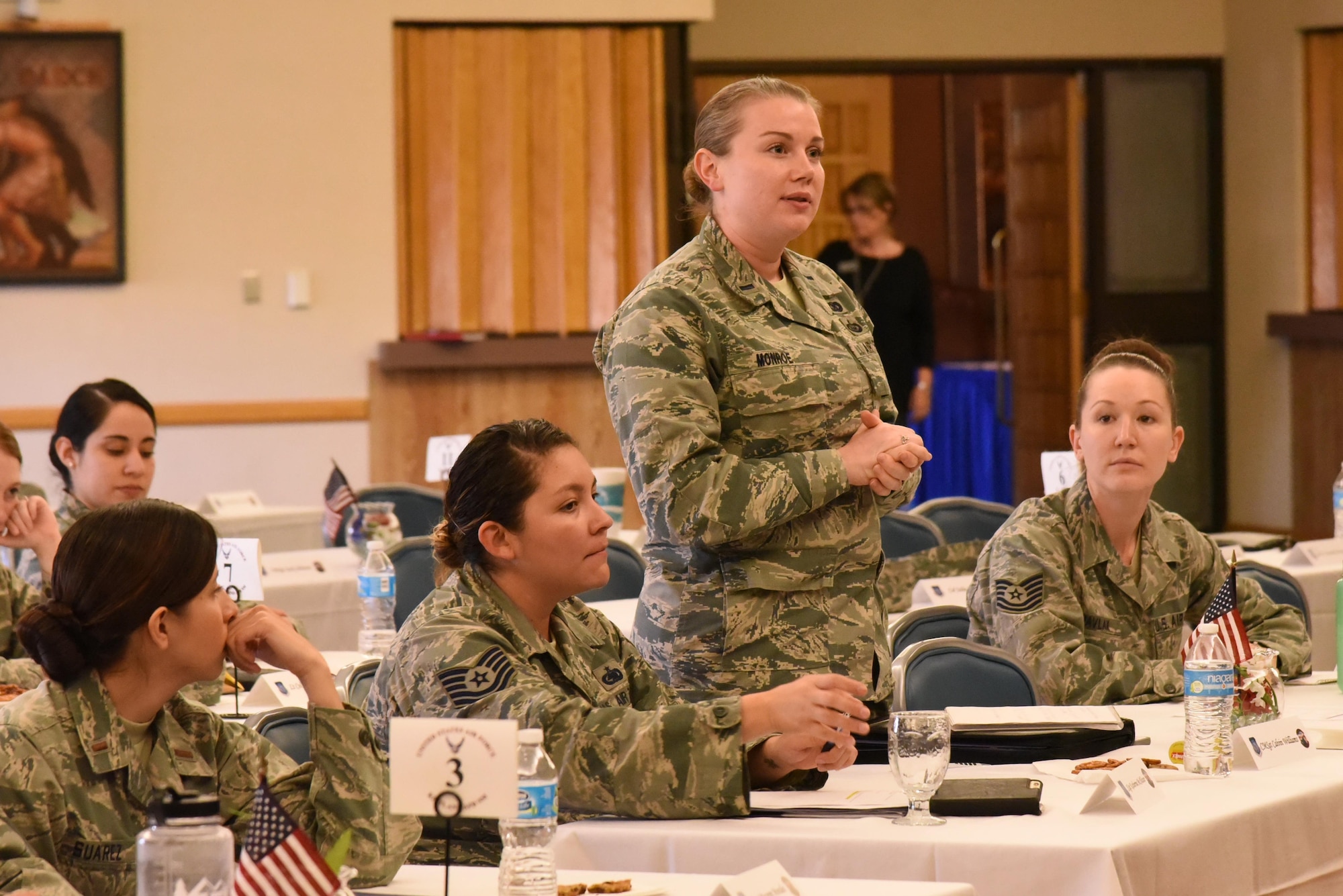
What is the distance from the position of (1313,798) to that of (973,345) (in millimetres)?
9592

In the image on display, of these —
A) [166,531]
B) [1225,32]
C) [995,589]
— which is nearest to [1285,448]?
[1225,32]

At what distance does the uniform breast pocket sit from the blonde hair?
0.33 m

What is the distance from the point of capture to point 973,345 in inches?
463

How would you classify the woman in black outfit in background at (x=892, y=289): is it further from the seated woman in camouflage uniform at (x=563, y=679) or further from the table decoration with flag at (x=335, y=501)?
the seated woman in camouflage uniform at (x=563, y=679)

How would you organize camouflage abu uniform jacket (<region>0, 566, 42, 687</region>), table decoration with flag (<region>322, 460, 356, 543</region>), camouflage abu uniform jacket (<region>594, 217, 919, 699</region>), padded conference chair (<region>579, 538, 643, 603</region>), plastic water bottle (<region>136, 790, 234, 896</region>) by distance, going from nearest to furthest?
1. plastic water bottle (<region>136, 790, 234, 896</region>)
2. camouflage abu uniform jacket (<region>594, 217, 919, 699</region>)
3. camouflage abu uniform jacket (<region>0, 566, 42, 687</region>)
4. padded conference chair (<region>579, 538, 643, 603</region>)
5. table decoration with flag (<region>322, 460, 356, 543</region>)

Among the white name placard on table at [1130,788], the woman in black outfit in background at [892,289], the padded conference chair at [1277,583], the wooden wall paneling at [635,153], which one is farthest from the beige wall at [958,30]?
the white name placard on table at [1130,788]

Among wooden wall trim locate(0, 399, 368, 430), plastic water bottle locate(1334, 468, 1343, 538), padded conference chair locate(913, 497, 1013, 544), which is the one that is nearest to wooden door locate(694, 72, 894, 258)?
wooden wall trim locate(0, 399, 368, 430)

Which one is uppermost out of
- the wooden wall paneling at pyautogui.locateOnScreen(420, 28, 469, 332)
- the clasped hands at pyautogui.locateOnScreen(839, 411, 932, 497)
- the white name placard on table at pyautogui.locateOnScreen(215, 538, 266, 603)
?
the wooden wall paneling at pyautogui.locateOnScreen(420, 28, 469, 332)

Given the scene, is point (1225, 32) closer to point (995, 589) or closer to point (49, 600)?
point (995, 589)

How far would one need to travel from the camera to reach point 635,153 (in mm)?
8023

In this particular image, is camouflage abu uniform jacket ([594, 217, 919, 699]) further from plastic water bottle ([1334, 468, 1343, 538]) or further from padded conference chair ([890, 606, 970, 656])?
plastic water bottle ([1334, 468, 1343, 538])

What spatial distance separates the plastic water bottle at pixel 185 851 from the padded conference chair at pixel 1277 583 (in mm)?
2716

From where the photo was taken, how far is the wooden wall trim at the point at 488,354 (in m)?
7.75

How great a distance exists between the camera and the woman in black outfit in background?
7.79 metres
